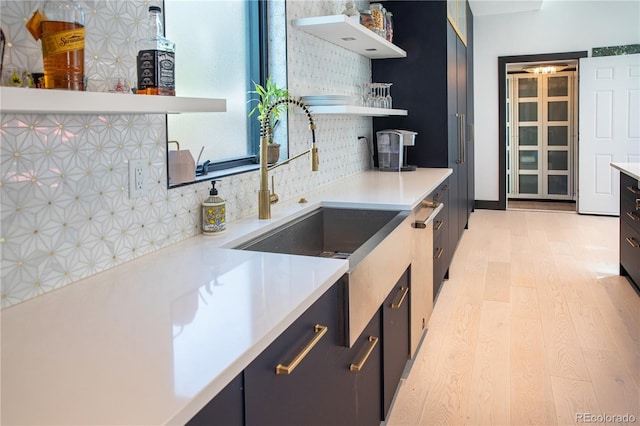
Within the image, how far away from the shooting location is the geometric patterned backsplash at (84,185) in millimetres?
1210

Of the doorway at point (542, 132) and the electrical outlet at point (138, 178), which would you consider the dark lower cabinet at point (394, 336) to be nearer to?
the electrical outlet at point (138, 178)

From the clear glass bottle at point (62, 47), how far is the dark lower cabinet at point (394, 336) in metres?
1.30

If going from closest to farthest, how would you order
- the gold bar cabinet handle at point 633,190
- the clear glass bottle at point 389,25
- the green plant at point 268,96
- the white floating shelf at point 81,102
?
the white floating shelf at point 81,102
the green plant at point 268,96
the gold bar cabinet handle at point 633,190
the clear glass bottle at point 389,25

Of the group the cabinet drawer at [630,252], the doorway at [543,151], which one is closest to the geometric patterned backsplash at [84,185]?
the cabinet drawer at [630,252]

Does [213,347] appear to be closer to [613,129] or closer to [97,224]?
[97,224]

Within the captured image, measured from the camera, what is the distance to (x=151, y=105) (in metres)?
1.26

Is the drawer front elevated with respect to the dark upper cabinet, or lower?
lower

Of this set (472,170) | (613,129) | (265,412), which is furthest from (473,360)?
(613,129)

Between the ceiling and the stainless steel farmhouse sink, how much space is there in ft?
15.4

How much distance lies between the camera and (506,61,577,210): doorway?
8.12 metres

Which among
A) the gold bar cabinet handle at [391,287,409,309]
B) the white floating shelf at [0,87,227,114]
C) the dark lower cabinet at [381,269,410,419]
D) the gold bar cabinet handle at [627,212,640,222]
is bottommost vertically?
the dark lower cabinet at [381,269,410,419]

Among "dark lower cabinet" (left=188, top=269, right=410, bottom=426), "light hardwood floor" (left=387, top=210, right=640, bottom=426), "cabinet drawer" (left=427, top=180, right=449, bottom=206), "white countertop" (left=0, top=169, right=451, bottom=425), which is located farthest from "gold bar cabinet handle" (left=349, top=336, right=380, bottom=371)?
"cabinet drawer" (left=427, top=180, right=449, bottom=206)

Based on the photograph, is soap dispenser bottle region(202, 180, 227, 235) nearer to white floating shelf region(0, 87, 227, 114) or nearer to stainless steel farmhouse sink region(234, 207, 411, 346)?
stainless steel farmhouse sink region(234, 207, 411, 346)

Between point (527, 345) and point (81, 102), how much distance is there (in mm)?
2620
